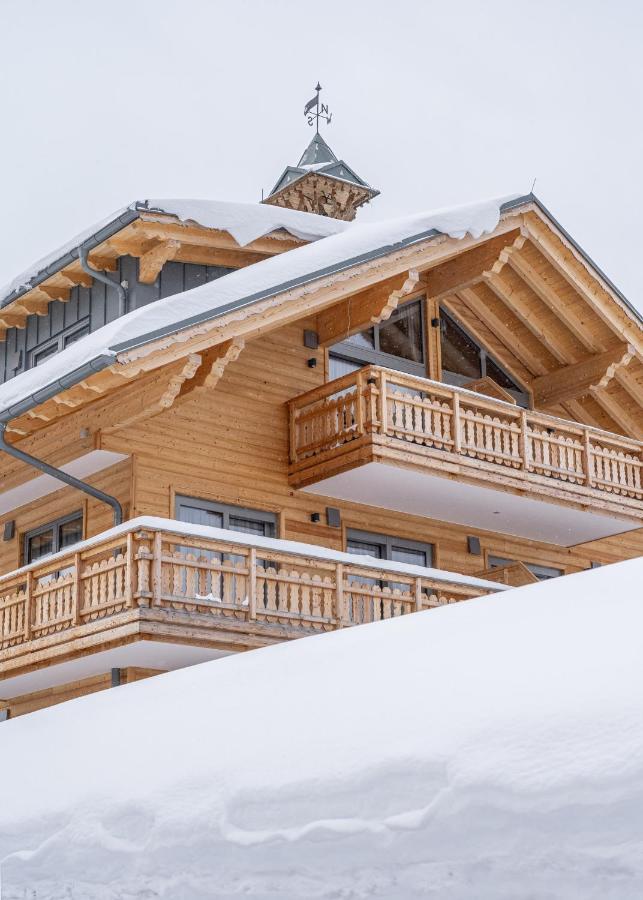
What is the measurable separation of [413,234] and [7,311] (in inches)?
251

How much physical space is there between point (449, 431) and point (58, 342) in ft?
19.3

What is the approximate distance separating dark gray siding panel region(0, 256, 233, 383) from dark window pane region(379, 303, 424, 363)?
3332 mm

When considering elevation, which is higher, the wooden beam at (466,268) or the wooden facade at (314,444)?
the wooden beam at (466,268)

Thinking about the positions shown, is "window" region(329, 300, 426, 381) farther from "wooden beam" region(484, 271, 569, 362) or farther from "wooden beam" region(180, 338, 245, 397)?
"wooden beam" region(180, 338, 245, 397)

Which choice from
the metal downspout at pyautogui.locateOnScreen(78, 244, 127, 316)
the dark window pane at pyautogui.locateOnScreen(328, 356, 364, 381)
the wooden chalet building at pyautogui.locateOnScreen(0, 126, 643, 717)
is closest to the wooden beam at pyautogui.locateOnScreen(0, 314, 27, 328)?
the wooden chalet building at pyautogui.locateOnScreen(0, 126, 643, 717)

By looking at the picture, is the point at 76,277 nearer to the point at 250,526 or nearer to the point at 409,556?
the point at 250,526

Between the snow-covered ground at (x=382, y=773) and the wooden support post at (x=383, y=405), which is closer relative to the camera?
the snow-covered ground at (x=382, y=773)

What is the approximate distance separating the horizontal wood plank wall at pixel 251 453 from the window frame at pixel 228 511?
8 centimetres

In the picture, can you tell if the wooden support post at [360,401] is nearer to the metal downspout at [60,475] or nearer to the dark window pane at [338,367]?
the dark window pane at [338,367]

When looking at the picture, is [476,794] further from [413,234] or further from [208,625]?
[413,234]

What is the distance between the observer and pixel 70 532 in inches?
744

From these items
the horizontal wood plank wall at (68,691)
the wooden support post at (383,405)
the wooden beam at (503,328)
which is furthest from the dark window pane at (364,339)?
the horizontal wood plank wall at (68,691)

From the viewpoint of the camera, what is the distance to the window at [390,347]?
20.6 metres

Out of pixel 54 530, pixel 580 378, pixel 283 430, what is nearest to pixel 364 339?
pixel 283 430
